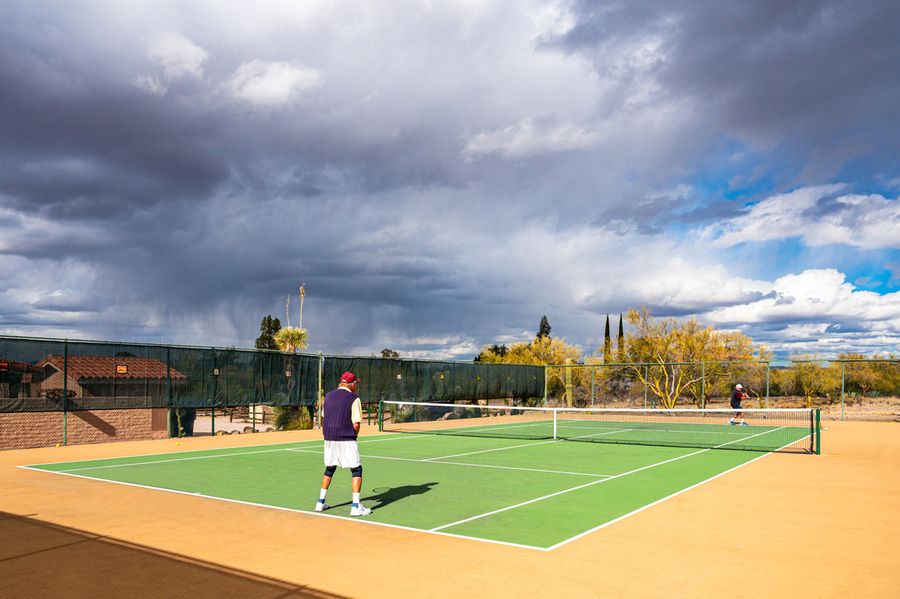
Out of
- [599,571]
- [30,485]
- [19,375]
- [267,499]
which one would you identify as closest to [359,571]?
[599,571]

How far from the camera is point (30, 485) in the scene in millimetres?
11688

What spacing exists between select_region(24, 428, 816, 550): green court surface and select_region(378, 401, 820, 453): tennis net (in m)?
1.88

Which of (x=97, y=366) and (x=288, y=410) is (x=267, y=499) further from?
(x=288, y=410)

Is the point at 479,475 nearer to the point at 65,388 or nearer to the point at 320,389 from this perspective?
the point at 65,388

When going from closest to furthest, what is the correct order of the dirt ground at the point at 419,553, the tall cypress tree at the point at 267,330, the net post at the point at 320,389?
the dirt ground at the point at 419,553
the net post at the point at 320,389
the tall cypress tree at the point at 267,330

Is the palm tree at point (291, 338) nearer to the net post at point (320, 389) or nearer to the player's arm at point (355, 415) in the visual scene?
the net post at point (320, 389)

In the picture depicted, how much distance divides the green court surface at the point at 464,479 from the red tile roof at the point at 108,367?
4180 millimetres

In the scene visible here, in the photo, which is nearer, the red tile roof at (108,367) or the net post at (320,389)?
the red tile roof at (108,367)

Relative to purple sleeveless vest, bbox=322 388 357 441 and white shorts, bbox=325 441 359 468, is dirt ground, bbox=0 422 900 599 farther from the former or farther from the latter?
purple sleeveless vest, bbox=322 388 357 441

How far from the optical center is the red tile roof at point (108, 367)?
61.4 ft

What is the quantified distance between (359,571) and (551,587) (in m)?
1.76

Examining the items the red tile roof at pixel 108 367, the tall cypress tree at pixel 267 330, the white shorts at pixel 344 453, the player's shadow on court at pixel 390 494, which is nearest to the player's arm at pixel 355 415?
the white shorts at pixel 344 453

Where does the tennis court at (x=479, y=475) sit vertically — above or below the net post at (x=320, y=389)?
below

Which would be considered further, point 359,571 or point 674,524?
point 674,524
